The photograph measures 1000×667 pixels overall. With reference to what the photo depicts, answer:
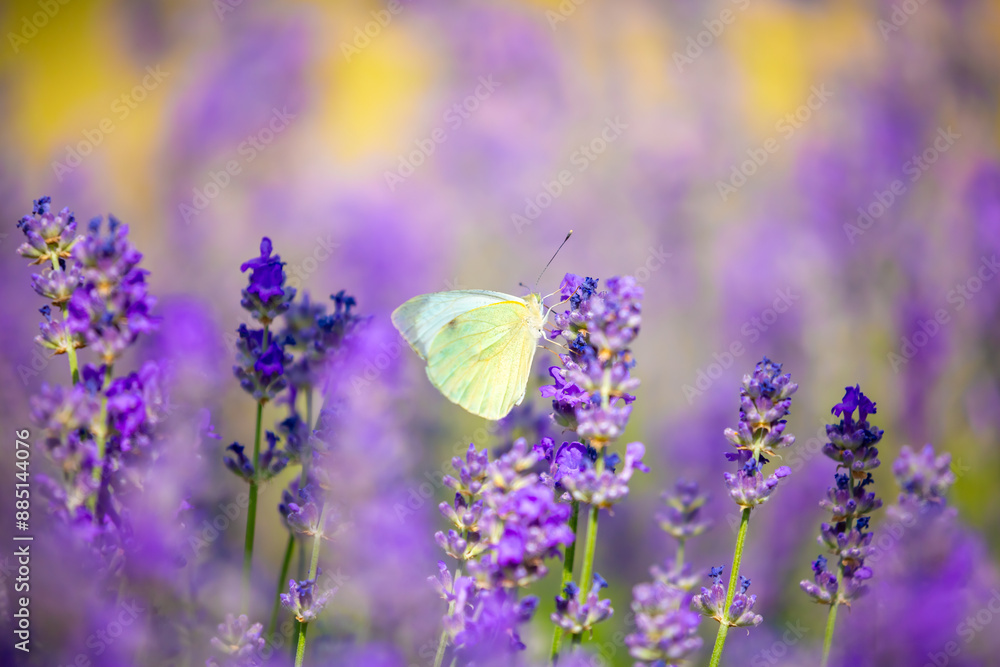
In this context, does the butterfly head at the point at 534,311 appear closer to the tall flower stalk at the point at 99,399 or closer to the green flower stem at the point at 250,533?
the green flower stem at the point at 250,533

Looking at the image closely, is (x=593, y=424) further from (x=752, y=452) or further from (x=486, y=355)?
(x=486, y=355)

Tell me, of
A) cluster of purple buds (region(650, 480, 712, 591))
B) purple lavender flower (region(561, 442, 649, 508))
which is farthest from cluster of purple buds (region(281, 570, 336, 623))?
cluster of purple buds (region(650, 480, 712, 591))

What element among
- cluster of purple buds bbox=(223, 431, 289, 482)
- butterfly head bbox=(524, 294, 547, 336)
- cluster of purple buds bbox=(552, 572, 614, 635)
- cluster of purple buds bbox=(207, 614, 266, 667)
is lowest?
cluster of purple buds bbox=(207, 614, 266, 667)

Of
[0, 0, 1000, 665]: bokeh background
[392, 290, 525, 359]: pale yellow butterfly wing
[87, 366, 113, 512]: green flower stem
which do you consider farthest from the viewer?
[0, 0, 1000, 665]: bokeh background

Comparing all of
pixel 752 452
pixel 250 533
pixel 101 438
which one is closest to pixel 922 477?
pixel 752 452

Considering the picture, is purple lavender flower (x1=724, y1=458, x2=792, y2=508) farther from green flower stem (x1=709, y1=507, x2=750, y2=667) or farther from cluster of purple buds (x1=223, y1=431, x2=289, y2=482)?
cluster of purple buds (x1=223, y1=431, x2=289, y2=482)

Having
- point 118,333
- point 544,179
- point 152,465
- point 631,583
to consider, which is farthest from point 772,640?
point 544,179

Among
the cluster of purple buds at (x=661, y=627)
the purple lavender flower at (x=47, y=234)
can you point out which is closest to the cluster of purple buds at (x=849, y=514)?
the cluster of purple buds at (x=661, y=627)
